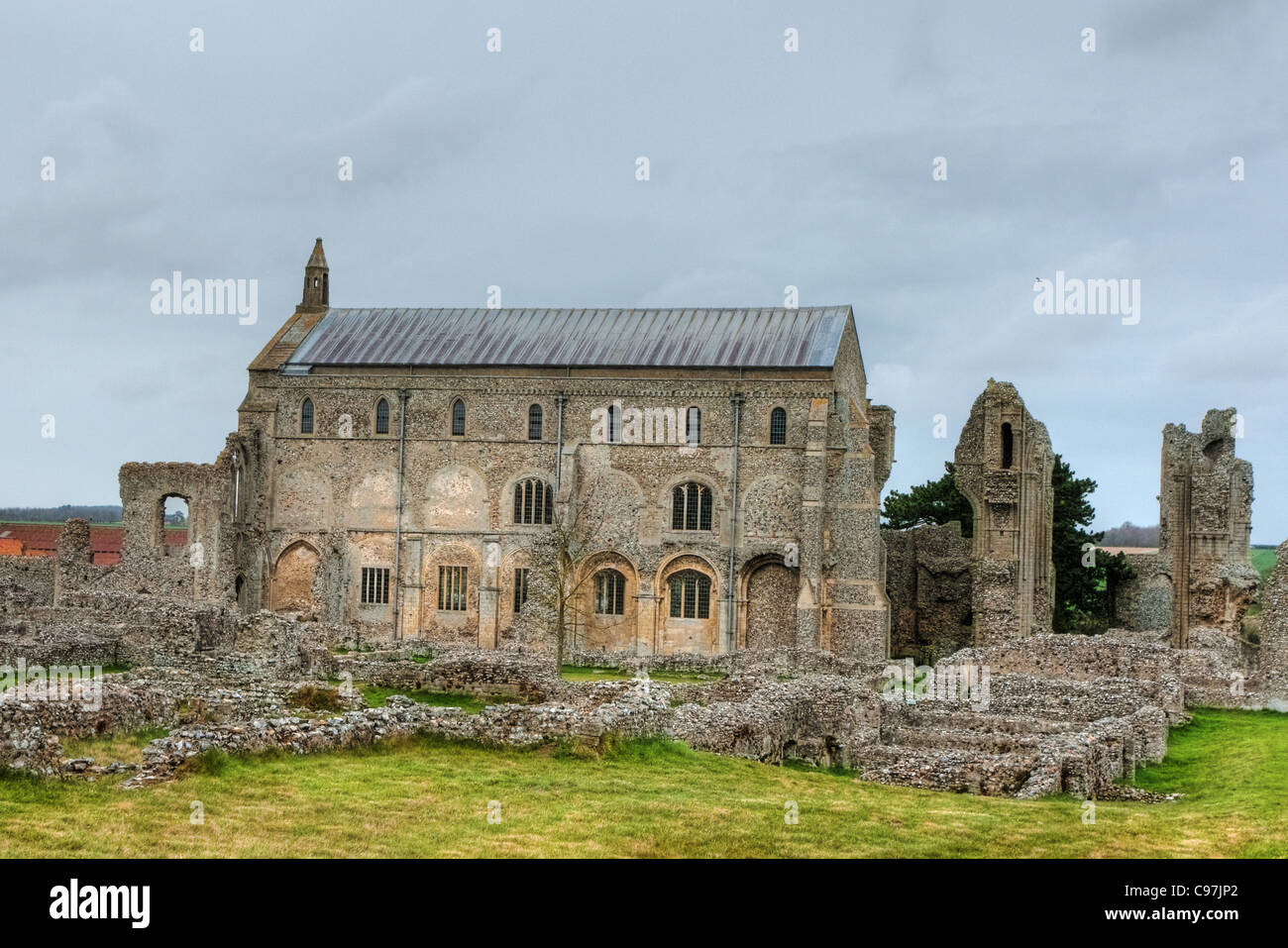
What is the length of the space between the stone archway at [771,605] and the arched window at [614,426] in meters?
7.58

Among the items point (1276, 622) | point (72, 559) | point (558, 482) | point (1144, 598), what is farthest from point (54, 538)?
point (1276, 622)

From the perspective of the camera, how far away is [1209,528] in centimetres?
4734

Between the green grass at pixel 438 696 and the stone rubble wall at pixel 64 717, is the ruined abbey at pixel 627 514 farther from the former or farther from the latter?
the stone rubble wall at pixel 64 717

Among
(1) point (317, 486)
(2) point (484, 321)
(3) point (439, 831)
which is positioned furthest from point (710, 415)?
(3) point (439, 831)

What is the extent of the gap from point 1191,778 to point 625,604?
1130 inches

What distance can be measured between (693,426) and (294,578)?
702 inches

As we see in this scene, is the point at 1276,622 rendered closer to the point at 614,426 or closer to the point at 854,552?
the point at 854,552

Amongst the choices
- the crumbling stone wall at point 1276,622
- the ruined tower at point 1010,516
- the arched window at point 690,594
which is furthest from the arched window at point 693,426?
the crumbling stone wall at point 1276,622

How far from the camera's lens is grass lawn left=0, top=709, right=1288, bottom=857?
544 inches

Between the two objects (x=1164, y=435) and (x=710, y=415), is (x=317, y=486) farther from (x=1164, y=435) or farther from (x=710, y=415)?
(x=1164, y=435)

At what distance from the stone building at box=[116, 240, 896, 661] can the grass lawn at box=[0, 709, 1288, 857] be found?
89.5 feet

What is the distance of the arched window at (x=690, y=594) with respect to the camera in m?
49.6

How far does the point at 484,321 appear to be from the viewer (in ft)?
183

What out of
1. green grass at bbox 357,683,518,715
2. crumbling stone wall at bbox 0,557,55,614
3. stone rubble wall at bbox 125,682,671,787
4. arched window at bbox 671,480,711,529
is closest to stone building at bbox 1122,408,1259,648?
arched window at bbox 671,480,711,529
